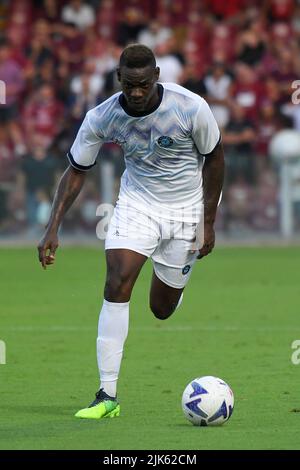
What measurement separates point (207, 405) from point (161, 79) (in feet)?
47.7

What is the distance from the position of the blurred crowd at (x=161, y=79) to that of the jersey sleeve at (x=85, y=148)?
42.7 ft

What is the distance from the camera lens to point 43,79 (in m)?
24.4

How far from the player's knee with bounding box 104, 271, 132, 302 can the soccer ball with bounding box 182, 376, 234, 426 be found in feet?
2.72

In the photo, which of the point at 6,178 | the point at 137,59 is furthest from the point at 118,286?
the point at 6,178

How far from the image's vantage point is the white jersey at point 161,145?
909 centimetres

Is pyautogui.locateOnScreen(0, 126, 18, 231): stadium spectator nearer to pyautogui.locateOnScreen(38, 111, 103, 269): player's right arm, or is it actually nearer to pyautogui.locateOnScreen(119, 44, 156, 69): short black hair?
pyautogui.locateOnScreen(38, 111, 103, 269): player's right arm

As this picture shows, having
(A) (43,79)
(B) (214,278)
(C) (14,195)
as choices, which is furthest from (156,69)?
(A) (43,79)

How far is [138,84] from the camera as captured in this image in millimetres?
8719

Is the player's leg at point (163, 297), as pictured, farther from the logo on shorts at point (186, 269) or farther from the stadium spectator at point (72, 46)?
the stadium spectator at point (72, 46)

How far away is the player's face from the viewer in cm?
868

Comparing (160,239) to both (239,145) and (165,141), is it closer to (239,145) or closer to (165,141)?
(165,141)

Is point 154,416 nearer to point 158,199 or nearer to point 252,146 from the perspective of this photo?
point 158,199

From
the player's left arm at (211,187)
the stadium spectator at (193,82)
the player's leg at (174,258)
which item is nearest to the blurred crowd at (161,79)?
the stadium spectator at (193,82)
